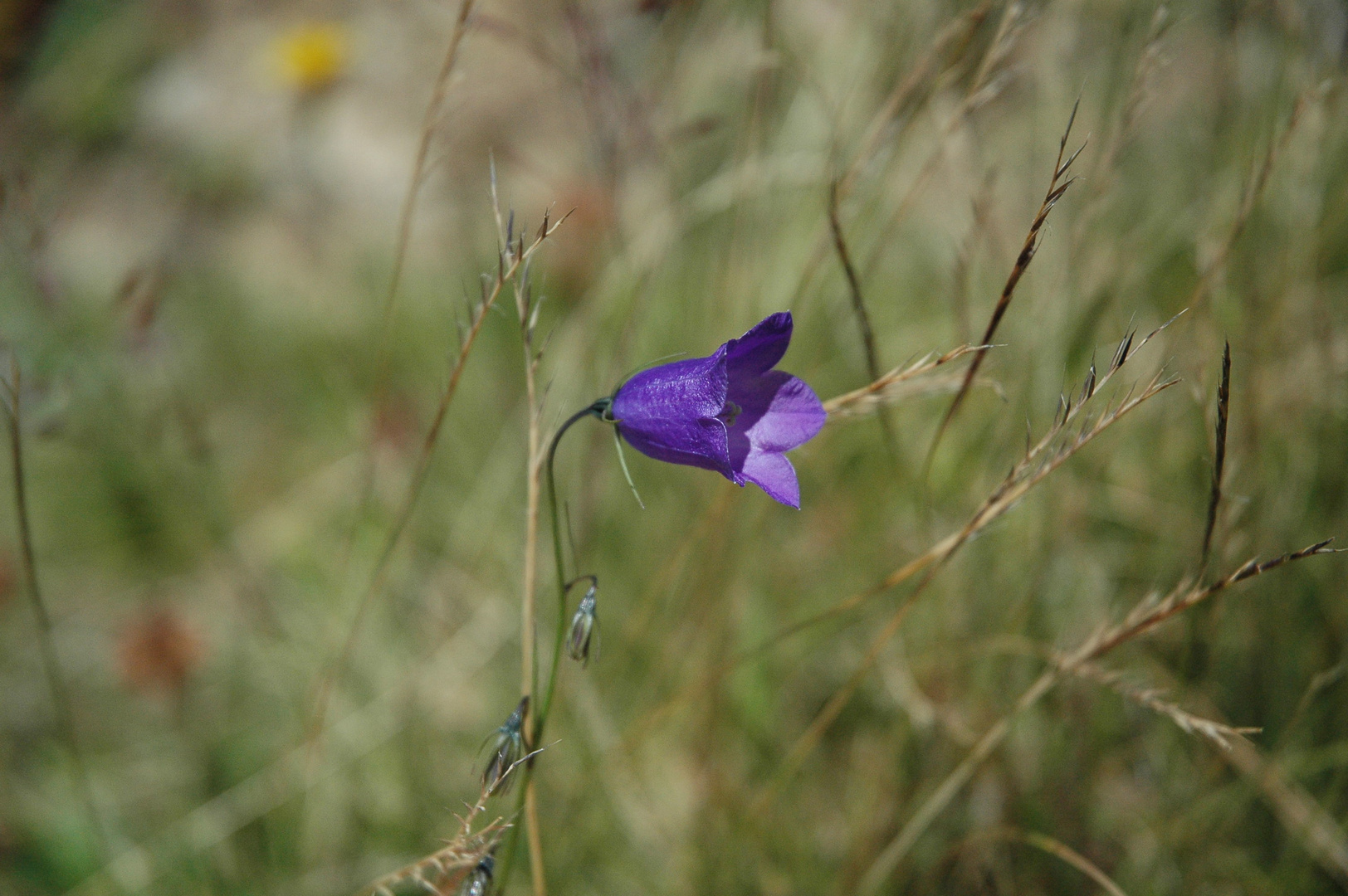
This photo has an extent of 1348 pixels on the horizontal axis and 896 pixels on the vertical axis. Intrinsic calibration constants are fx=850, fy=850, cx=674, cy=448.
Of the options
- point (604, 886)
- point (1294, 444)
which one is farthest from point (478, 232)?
point (1294, 444)

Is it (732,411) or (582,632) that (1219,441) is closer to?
(732,411)

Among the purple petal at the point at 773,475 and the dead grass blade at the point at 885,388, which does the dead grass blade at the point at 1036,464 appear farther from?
the purple petal at the point at 773,475

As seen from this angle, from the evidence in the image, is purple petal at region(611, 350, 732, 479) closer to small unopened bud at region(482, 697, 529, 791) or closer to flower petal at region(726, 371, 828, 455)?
flower petal at region(726, 371, 828, 455)

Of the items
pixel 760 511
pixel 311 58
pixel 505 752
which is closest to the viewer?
pixel 505 752

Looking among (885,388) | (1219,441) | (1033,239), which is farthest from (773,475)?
(1219,441)

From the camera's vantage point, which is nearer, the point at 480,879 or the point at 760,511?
the point at 480,879

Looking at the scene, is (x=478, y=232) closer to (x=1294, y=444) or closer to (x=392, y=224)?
(x=392, y=224)

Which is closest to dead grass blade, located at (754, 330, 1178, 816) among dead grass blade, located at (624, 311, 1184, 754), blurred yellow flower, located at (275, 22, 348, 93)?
dead grass blade, located at (624, 311, 1184, 754)

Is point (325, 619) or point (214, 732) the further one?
point (325, 619)
